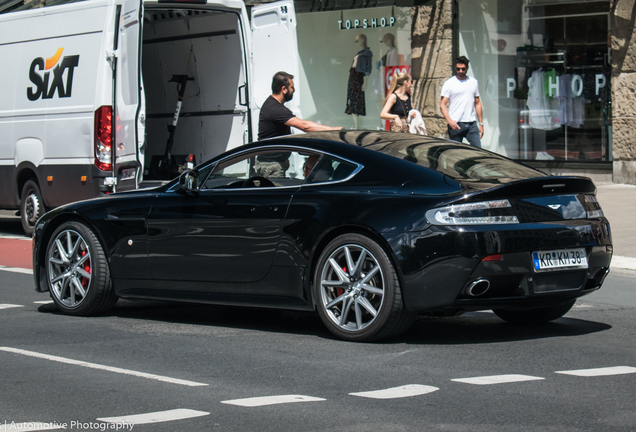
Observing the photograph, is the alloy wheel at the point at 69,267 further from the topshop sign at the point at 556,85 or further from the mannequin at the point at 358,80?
the mannequin at the point at 358,80

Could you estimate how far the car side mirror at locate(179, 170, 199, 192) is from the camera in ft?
23.5

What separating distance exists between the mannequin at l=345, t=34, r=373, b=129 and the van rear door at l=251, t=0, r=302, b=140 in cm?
843

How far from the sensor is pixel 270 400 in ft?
16.2

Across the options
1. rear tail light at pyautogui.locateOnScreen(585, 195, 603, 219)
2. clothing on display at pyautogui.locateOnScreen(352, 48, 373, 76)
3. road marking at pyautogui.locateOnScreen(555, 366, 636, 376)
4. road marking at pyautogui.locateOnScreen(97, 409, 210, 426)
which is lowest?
road marking at pyautogui.locateOnScreen(555, 366, 636, 376)

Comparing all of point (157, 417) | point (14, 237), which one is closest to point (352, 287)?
point (157, 417)

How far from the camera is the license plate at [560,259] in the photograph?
616 centimetres

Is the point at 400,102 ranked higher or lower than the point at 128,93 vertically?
lower

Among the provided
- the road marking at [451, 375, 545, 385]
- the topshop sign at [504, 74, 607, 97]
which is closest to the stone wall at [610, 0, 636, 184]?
the topshop sign at [504, 74, 607, 97]

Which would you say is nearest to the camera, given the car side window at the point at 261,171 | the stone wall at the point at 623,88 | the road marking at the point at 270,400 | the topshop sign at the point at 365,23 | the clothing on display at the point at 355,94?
the road marking at the point at 270,400

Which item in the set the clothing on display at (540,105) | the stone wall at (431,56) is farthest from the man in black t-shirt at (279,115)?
the stone wall at (431,56)

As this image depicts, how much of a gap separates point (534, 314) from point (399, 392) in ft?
7.51

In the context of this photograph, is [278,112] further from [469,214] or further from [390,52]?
[390,52]

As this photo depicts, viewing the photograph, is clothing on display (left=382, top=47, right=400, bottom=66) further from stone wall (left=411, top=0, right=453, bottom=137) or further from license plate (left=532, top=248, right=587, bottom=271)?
license plate (left=532, top=248, right=587, bottom=271)

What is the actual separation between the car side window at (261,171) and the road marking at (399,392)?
199 cm
